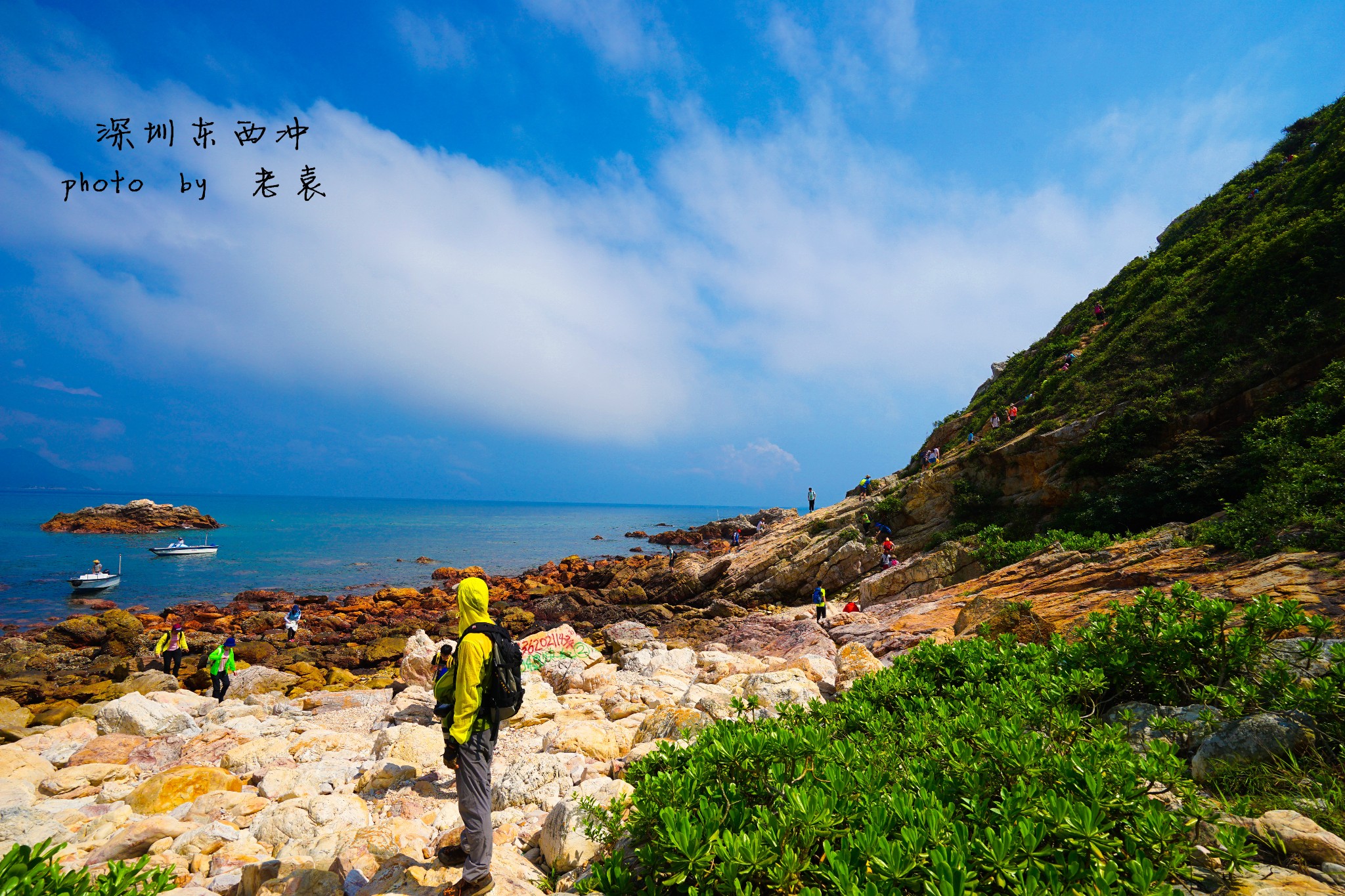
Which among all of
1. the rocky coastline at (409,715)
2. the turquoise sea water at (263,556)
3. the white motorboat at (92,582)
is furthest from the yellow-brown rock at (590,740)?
the white motorboat at (92,582)

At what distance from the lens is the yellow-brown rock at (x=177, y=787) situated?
680 centimetres

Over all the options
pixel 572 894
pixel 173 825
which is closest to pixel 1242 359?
pixel 572 894

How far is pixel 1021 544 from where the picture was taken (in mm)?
16250

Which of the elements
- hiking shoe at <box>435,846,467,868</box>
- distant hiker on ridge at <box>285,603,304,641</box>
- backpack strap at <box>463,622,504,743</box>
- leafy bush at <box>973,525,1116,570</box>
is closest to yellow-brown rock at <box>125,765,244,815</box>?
hiking shoe at <box>435,846,467,868</box>

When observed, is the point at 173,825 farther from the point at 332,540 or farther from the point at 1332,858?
the point at 332,540

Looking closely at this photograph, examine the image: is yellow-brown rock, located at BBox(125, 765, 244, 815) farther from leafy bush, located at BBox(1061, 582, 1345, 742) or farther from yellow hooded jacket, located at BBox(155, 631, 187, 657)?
yellow hooded jacket, located at BBox(155, 631, 187, 657)

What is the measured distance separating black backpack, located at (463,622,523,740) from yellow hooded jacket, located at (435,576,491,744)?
48 millimetres

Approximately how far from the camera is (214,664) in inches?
555

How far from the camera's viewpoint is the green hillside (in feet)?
Result: 36.4

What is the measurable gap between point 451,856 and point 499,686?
145 centimetres

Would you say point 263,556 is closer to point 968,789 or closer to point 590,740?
point 590,740

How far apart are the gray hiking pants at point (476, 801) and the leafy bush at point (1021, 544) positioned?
14.0 m

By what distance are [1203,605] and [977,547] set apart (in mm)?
14481

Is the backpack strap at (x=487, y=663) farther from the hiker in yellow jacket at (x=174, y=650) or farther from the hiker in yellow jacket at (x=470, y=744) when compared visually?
the hiker in yellow jacket at (x=174, y=650)
